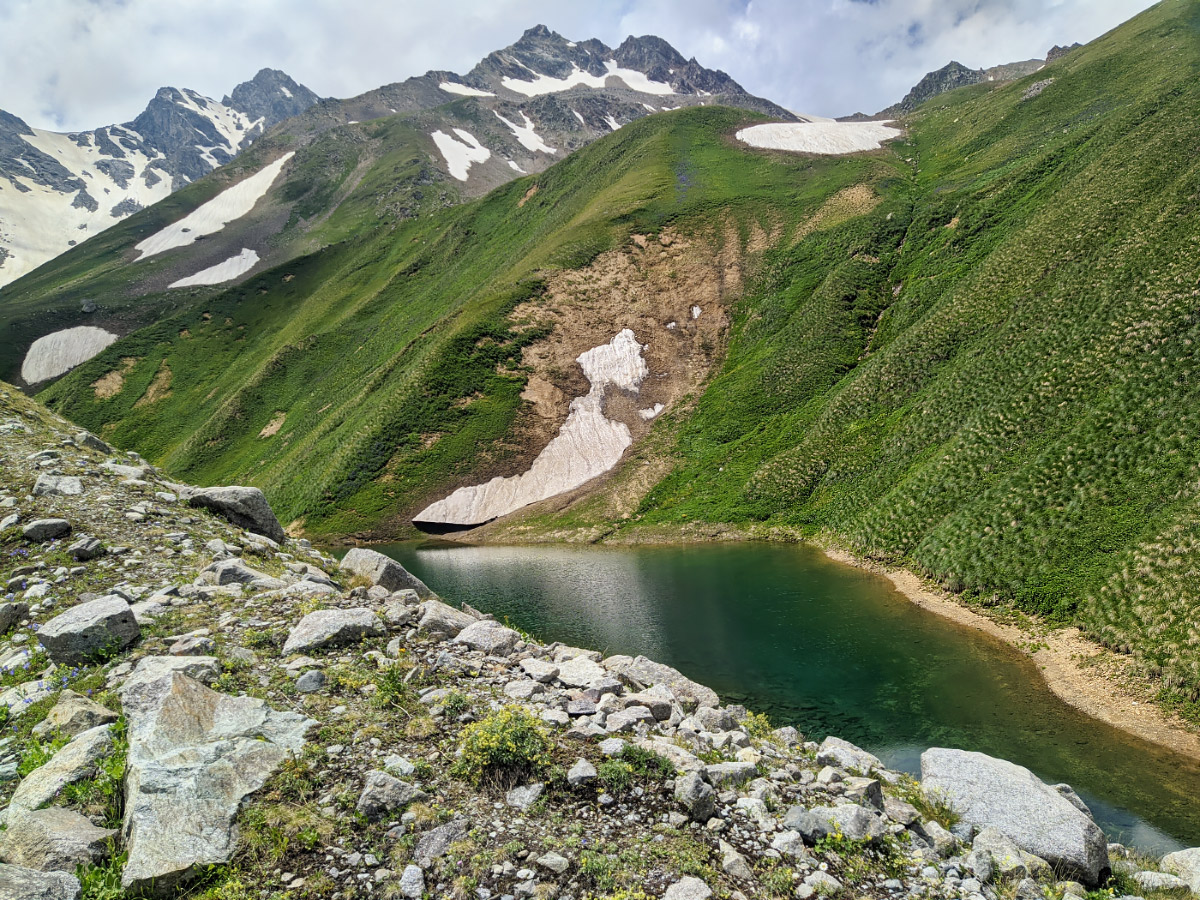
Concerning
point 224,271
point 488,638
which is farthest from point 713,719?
point 224,271

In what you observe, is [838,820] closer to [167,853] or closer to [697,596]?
[167,853]

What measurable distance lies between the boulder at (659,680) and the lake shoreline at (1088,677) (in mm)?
15361

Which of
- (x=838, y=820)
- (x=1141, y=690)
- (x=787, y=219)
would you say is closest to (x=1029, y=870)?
(x=838, y=820)

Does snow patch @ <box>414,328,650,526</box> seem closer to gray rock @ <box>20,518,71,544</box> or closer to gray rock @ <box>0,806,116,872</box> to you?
gray rock @ <box>20,518,71,544</box>

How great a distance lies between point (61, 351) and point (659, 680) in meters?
167

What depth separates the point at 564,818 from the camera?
654 centimetres

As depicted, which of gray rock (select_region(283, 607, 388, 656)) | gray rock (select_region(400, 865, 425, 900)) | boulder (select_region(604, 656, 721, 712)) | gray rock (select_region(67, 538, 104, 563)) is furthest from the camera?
boulder (select_region(604, 656, 721, 712))

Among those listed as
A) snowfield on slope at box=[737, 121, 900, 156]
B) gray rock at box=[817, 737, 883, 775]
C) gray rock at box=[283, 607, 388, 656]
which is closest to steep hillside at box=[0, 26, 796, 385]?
snowfield on slope at box=[737, 121, 900, 156]

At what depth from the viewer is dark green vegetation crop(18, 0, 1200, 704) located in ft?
90.7

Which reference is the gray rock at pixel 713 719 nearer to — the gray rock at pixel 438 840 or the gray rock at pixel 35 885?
the gray rock at pixel 438 840

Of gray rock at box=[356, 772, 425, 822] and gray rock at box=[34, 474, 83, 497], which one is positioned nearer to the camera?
gray rock at box=[356, 772, 425, 822]

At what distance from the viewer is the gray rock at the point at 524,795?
21.5ft

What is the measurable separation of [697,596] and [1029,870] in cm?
2490

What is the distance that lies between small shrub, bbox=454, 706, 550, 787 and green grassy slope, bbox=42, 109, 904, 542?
60.6 m
